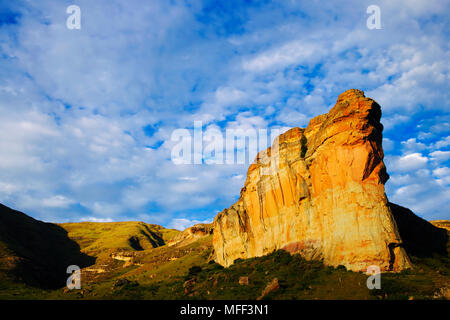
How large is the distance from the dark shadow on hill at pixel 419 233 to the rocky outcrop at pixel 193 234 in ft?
240

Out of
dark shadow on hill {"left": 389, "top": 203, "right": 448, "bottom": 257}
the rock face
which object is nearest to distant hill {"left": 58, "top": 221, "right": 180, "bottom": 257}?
the rock face

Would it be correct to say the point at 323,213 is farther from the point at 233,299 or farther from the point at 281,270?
the point at 233,299

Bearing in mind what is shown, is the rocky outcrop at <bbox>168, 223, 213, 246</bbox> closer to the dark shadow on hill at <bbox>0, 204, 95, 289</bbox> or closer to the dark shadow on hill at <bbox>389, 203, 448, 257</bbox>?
the dark shadow on hill at <bbox>0, 204, 95, 289</bbox>

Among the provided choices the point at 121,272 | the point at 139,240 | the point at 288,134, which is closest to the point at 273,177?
the point at 288,134

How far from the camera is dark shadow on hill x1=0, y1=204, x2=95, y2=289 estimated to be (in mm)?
86406

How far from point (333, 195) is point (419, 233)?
23.6m

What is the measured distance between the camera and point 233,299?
35.1 m

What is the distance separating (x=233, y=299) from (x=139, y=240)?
133 meters

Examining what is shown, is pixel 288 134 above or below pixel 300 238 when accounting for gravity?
above

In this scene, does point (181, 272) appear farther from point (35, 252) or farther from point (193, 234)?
point (35, 252)

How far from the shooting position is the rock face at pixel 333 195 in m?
33.2

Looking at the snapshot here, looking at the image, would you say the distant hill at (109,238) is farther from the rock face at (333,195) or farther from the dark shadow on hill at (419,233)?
the dark shadow on hill at (419,233)

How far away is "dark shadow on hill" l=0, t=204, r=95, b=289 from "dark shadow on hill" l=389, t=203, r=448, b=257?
88.4m

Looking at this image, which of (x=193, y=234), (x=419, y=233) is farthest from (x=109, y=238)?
(x=419, y=233)
